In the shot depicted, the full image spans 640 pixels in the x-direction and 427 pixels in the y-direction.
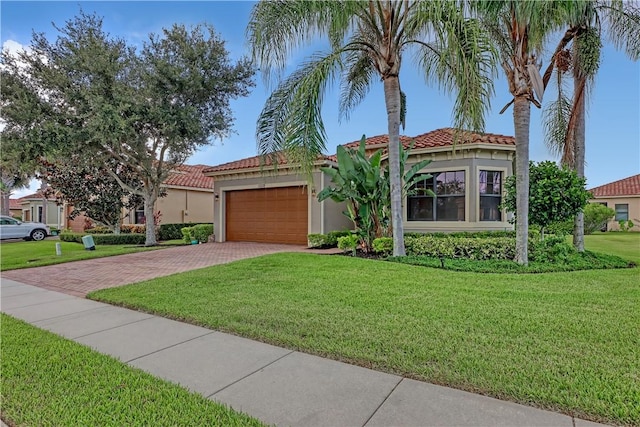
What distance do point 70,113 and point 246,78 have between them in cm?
708

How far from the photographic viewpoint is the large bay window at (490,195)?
39.5 feet

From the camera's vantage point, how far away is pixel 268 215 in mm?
15891

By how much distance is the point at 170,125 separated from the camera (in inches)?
527

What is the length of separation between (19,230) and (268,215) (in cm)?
1818

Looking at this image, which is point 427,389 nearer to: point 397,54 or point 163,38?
point 397,54

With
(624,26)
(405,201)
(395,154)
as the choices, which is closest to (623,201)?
(624,26)

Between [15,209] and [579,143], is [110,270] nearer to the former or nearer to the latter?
[579,143]

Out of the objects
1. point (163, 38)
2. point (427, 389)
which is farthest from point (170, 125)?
point (427, 389)

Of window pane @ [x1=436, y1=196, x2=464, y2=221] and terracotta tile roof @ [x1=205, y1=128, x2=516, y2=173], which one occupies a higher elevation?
terracotta tile roof @ [x1=205, y1=128, x2=516, y2=173]

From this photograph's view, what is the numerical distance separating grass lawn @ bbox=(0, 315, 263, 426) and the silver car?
23.9 m

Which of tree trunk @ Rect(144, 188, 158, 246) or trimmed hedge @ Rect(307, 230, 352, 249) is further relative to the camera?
tree trunk @ Rect(144, 188, 158, 246)

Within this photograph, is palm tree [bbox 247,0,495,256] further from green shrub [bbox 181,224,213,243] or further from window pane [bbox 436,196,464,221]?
green shrub [bbox 181,224,213,243]

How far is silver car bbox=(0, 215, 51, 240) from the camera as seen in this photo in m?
21.6

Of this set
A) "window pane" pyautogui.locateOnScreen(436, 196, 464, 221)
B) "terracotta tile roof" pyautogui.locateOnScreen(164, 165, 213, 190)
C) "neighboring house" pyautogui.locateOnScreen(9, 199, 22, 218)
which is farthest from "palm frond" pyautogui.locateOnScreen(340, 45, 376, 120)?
"neighboring house" pyautogui.locateOnScreen(9, 199, 22, 218)
